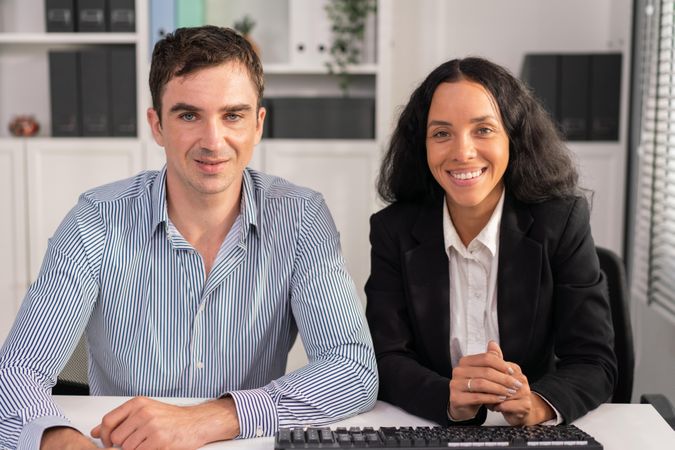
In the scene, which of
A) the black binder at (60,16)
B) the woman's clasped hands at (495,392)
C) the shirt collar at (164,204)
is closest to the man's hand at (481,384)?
the woman's clasped hands at (495,392)

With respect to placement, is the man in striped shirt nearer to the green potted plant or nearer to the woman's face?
the woman's face

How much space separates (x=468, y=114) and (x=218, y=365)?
706 millimetres

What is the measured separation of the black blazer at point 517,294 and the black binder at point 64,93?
86.8 inches

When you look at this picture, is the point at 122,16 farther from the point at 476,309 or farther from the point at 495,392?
the point at 495,392

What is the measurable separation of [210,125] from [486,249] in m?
0.62

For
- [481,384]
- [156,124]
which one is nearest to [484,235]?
[481,384]

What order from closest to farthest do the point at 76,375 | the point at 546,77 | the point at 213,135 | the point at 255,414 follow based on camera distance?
the point at 255,414 < the point at 213,135 < the point at 76,375 < the point at 546,77

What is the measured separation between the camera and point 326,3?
3.61m

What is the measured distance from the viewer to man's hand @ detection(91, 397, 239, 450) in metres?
1.32

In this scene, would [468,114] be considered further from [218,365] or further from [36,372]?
[36,372]

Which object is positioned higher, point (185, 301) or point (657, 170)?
point (657, 170)

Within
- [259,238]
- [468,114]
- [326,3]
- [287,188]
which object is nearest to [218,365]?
[259,238]

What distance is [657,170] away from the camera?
120 inches

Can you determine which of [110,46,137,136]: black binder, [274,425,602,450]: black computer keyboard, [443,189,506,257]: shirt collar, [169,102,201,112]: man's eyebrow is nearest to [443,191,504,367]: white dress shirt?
[443,189,506,257]: shirt collar
